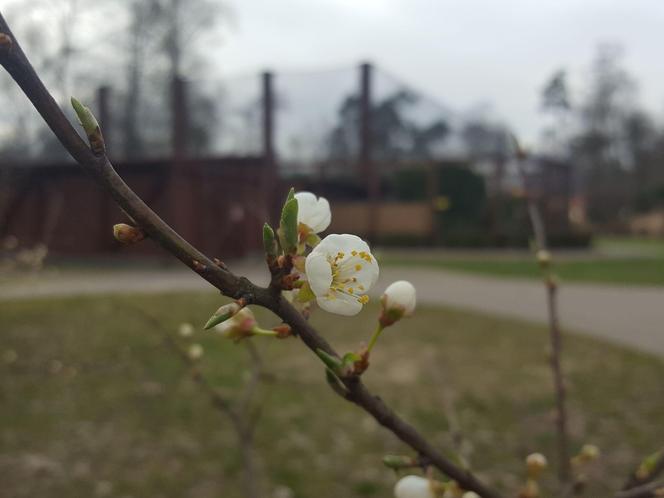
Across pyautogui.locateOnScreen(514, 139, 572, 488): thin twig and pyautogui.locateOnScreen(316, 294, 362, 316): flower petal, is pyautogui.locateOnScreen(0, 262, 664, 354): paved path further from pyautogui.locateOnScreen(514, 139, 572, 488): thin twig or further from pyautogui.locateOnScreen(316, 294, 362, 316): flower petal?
pyautogui.locateOnScreen(316, 294, 362, 316): flower petal

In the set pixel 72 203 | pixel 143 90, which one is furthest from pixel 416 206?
pixel 72 203

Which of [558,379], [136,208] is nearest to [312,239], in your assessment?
[136,208]

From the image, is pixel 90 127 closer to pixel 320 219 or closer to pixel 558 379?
pixel 320 219

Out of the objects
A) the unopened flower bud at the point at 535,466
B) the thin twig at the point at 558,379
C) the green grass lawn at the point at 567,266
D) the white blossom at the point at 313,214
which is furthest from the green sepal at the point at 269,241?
the green grass lawn at the point at 567,266

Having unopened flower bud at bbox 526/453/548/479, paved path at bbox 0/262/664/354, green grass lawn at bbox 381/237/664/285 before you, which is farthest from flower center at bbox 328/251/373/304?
green grass lawn at bbox 381/237/664/285

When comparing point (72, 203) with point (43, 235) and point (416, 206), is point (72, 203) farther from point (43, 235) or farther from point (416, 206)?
point (416, 206)

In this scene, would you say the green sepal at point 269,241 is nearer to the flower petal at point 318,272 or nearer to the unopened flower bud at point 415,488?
the flower petal at point 318,272
